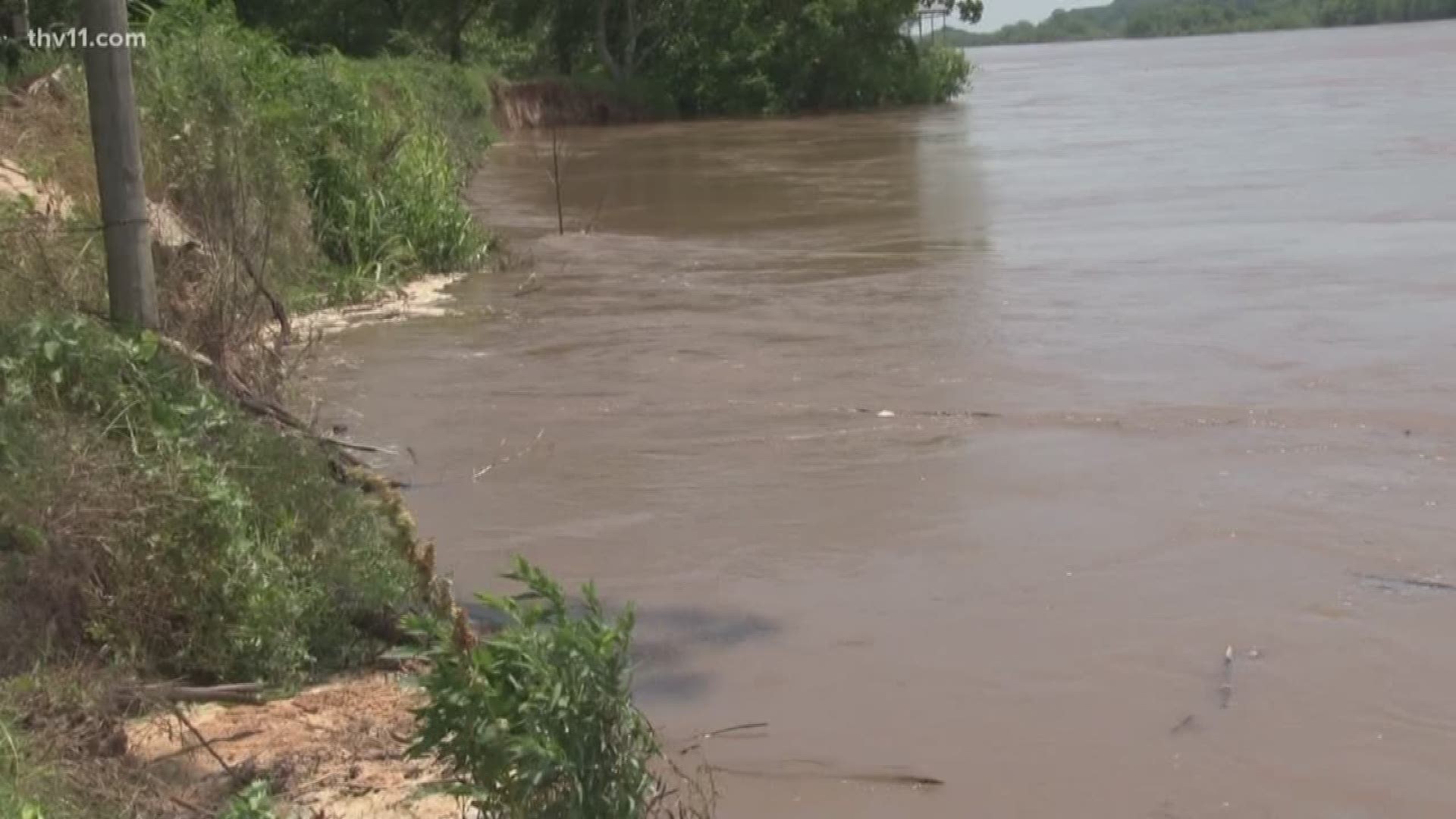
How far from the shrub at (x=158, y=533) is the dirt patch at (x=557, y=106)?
108ft

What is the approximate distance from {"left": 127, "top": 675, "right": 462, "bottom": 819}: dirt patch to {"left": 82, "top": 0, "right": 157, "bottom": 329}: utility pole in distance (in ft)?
5.27

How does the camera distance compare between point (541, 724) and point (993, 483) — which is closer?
point (541, 724)

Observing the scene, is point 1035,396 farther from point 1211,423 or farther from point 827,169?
point 827,169

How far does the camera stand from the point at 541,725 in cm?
375

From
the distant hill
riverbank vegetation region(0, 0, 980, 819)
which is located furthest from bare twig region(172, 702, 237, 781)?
the distant hill

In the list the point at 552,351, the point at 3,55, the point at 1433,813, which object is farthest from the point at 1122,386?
the point at 3,55

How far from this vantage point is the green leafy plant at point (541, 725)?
375 cm

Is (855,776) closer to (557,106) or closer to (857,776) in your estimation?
(857,776)

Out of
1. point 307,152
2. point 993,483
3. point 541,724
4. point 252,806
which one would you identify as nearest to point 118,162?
point 252,806

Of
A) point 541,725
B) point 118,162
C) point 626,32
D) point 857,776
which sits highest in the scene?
point 626,32

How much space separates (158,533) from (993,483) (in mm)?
4176

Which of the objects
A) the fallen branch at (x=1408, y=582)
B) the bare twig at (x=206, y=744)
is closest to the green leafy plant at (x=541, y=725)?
the bare twig at (x=206, y=744)

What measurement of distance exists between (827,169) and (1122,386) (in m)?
16.7

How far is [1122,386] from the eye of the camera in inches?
404
